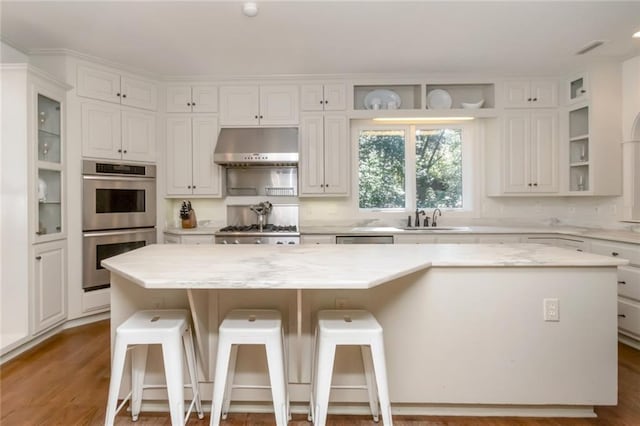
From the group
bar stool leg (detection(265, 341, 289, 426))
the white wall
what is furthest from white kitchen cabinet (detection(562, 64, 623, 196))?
the white wall

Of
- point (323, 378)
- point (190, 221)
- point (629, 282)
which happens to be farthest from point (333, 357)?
point (190, 221)

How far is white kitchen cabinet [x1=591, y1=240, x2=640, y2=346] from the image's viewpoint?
2.75 m

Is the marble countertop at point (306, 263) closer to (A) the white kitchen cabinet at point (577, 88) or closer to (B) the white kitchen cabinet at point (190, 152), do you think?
(B) the white kitchen cabinet at point (190, 152)

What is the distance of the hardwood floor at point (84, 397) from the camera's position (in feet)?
6.13

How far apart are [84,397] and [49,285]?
1.37 metres

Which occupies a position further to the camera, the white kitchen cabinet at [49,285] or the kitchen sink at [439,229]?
the kitchen sink at [439,229]

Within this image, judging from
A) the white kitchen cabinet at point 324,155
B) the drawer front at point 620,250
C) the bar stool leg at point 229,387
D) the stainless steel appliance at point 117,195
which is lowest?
the bar stool leg at point 229,387

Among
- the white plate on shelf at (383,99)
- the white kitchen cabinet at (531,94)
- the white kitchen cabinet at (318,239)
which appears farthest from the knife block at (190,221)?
the white kitchen cabinet at (531,94)

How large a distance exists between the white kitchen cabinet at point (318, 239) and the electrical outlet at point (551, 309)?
6.79ft

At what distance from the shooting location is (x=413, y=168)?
430 centimetres

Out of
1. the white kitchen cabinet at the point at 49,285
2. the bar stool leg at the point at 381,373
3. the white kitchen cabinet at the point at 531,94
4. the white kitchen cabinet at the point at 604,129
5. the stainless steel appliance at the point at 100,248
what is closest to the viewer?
the bar stool leg at the point at 381,373

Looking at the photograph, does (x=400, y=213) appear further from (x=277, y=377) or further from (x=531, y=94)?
(x=277, y=377)

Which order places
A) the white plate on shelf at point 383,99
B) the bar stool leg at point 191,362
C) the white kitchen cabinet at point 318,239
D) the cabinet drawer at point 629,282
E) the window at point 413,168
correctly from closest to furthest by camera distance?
the bar stool leg at point 191,362 → the cabinet drawer at point 629,282 → the white kitchen cabinet at point 318,239 → the white plate on shelf at point 383,99 → the window at point 413,168

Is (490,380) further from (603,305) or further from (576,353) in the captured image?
(603,305)
